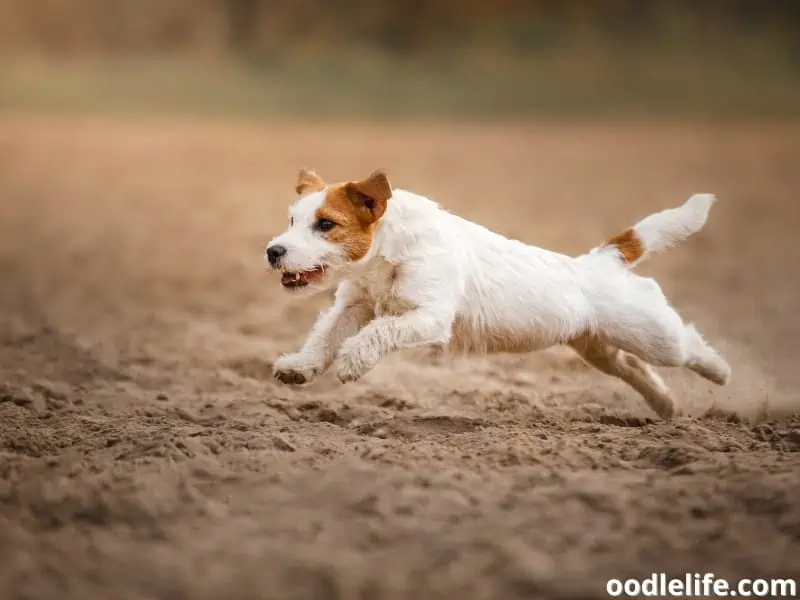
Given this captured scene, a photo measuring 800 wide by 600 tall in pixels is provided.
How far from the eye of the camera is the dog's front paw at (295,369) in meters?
4.72

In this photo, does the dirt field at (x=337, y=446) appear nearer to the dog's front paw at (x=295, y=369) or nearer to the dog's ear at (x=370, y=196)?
the dog's front paw at (x=295, y=369)

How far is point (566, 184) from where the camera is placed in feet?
54.8

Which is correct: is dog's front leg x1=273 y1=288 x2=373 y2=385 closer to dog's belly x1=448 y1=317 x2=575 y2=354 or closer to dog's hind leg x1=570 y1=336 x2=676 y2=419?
dog's belly x1=448 y1=317 x2=575 y2=354

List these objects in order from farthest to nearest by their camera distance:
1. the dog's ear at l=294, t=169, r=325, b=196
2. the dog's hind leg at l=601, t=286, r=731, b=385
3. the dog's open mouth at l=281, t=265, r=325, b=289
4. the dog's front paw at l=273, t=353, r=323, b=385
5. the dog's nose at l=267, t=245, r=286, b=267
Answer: the dog's hind leg at l=601, t=286, r=731, b=385 → the dog's ear at l=294, t=169, r=325, b=196 → the dog's front paw at l=273, t=353, r=323, b=385 → the dog's open mouth at l=281, t=265, r=325, b=289 → the dog's nose at l=267, t=245, r=286, b=267

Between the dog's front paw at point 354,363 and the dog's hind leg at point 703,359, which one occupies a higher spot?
the dog's hind leg at point 703,359

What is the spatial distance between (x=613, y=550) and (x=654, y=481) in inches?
25.2

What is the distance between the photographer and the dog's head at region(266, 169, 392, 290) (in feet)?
14.9

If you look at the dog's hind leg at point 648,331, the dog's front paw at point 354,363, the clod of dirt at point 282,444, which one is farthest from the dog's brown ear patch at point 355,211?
the dog's hind leg at point 648,331

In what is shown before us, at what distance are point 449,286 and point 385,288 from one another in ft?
1.02

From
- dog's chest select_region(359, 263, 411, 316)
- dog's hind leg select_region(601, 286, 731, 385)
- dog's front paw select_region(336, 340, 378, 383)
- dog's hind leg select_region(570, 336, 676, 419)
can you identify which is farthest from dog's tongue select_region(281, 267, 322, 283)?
dog's hind leg select_region(570, 336, 676, 419)

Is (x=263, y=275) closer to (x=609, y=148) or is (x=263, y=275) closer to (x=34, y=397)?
(x=34, y=397)

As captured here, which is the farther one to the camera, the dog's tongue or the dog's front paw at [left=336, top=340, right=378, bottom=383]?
the dog's tongue

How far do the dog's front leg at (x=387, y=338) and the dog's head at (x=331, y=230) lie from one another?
0.34m

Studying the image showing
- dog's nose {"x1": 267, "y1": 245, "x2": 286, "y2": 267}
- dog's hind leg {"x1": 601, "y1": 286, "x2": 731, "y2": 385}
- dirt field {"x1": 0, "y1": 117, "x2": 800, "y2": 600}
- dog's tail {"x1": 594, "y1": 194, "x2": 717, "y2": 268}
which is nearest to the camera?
dirt field {"x1": 0, "y1": 117, "x2": 800, "y2": 600}
